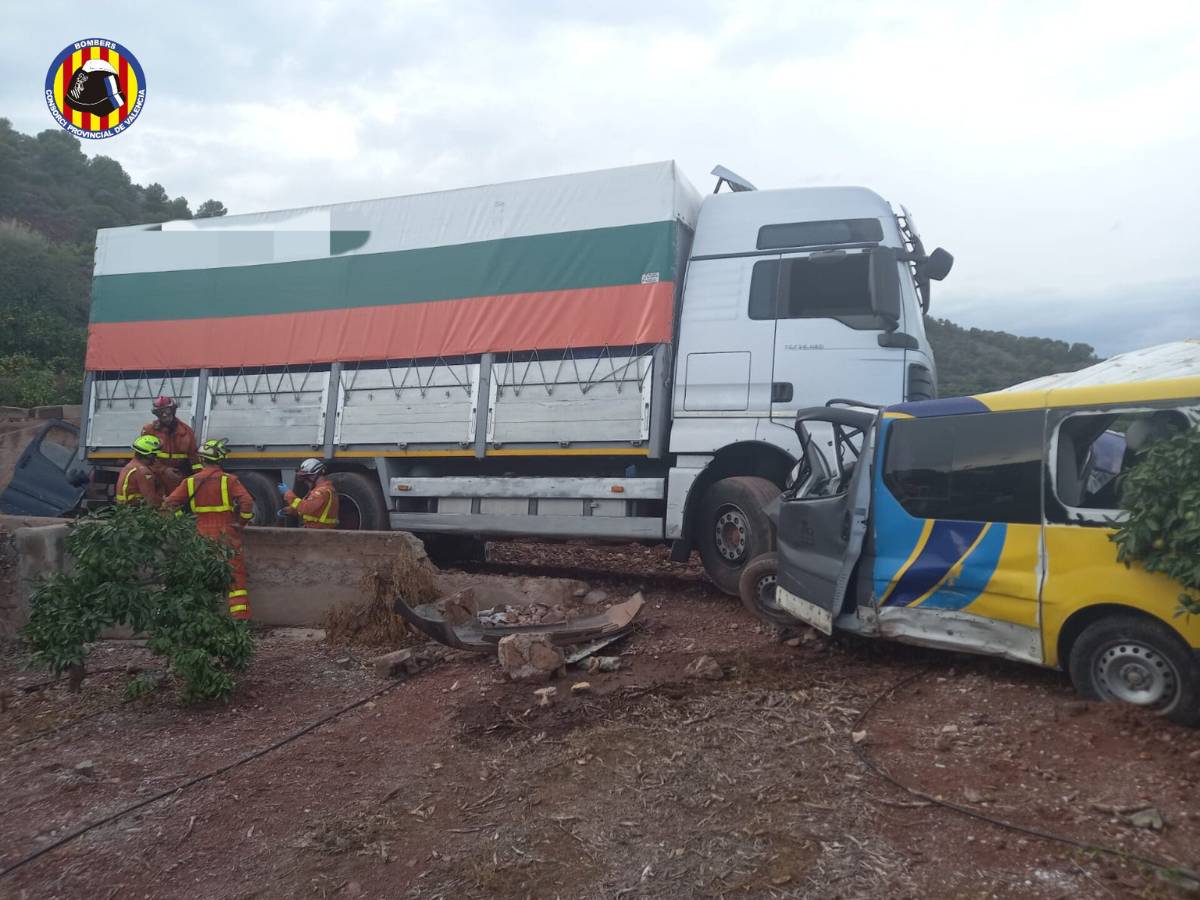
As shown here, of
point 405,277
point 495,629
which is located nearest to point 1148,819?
point 495,629

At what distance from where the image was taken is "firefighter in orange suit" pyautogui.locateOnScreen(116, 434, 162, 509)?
24.2 ft

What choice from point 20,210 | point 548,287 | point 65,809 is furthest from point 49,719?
point 20,210

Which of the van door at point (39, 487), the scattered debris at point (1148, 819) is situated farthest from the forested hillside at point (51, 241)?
the scattered debris at point (1148, 819)

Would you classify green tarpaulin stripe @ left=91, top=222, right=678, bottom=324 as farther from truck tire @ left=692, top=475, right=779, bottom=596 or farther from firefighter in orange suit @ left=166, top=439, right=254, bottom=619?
firefighter in orange suit @ left=166, top=439, right=254, bottom=619

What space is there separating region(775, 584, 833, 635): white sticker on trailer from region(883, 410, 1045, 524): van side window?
86 cm

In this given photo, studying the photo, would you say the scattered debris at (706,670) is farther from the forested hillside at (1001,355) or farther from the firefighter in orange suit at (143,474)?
the forested hillside at (1001,355)

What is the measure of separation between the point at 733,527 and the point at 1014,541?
9.39 feet

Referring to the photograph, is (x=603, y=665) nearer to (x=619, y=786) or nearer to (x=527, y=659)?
(x=527, y=659)

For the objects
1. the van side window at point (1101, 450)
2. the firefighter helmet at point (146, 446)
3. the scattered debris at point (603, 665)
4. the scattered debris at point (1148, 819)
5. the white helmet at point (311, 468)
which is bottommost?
the scattered debris at point (603, 665)

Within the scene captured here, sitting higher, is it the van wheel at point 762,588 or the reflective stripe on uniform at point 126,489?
the reflective stripe on uniform at point 126,489

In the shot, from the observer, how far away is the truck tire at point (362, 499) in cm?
896

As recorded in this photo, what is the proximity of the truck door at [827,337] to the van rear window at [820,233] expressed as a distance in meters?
0.11

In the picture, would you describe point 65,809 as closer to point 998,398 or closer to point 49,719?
point 49,719

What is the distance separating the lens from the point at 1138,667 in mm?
4238
